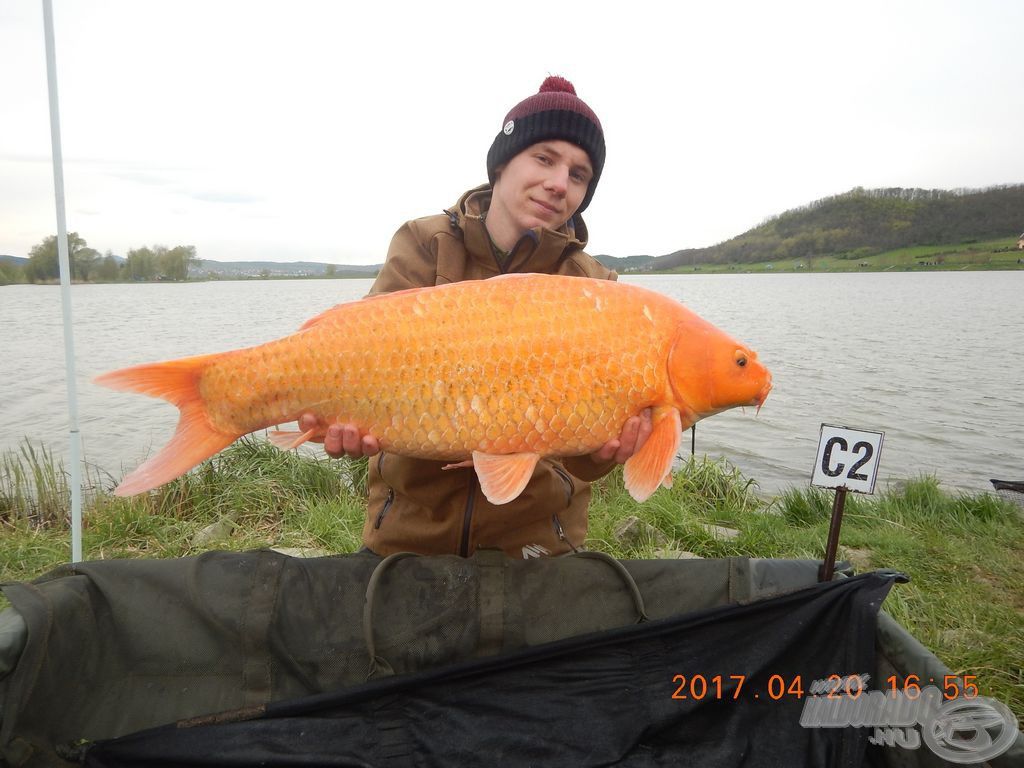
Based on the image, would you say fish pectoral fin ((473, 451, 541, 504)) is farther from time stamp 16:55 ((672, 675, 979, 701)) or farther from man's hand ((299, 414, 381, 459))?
time stamp 16:55 ((672, 675, 979, 701))

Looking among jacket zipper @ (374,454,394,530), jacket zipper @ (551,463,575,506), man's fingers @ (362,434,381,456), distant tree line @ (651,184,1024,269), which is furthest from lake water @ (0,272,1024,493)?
distant tree line @ (651,184,1024,269)

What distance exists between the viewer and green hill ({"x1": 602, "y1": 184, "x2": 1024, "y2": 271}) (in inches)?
1532

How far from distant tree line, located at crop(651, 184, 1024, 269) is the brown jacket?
36022 millimetres

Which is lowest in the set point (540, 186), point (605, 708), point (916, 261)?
point (605, 708)

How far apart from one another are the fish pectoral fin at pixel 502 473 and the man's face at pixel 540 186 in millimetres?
716

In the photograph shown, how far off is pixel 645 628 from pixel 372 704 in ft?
2.04

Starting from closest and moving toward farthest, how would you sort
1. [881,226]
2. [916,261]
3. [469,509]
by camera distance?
1. [469,509]
2. [916,261]
3. [881,226]

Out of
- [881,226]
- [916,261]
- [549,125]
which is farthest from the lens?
[881,226]

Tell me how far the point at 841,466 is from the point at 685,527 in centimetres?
146

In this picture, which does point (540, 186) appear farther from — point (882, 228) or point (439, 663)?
point (882, 228)

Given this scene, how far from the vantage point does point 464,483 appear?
1.60m

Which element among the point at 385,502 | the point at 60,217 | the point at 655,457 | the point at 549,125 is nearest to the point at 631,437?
the point at 655,457

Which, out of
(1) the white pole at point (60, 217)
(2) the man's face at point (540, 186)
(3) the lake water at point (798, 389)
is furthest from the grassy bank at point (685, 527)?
(2) the man's face at point (540, 186)

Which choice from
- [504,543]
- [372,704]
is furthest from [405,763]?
[504,543]
